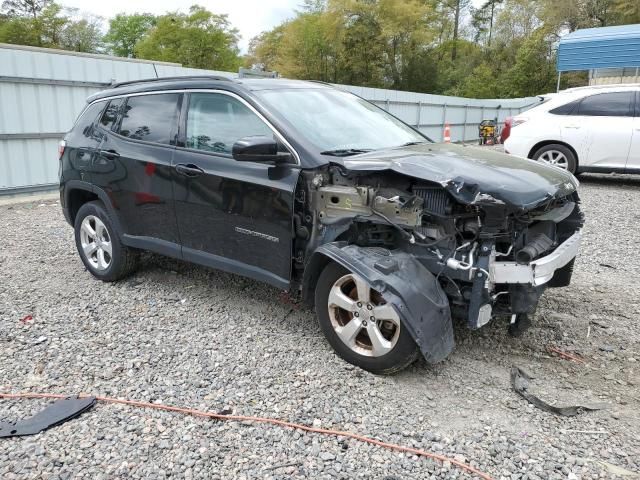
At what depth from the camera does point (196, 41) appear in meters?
49.6

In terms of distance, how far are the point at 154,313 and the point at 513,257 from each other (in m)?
2.81

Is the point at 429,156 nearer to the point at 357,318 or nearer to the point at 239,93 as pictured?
the point at 357,318

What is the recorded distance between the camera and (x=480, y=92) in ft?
145

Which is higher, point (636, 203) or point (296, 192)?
point (296, 192)

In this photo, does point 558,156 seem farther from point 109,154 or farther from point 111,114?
point 109,154

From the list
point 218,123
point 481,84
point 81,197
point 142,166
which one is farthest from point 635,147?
point 481,84

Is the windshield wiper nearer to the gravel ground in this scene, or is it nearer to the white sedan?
the gravel ground

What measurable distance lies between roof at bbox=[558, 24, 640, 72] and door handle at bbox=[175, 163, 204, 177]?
23425mm

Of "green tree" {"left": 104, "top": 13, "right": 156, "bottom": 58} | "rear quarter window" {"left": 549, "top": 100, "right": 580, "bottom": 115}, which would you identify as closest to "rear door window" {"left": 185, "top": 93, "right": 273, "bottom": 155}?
"rear quarter window" {"left": 549, "top": 100, "right": 580, "bottom": 115}

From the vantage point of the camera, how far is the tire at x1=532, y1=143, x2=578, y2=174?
371 inches

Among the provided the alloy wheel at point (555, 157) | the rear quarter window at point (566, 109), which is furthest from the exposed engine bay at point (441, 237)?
the rear quarter window at point (566, 109)

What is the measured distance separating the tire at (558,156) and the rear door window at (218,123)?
276 inches

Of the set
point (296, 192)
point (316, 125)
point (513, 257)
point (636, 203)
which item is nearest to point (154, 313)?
point (296, 192)

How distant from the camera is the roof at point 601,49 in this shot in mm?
21938
